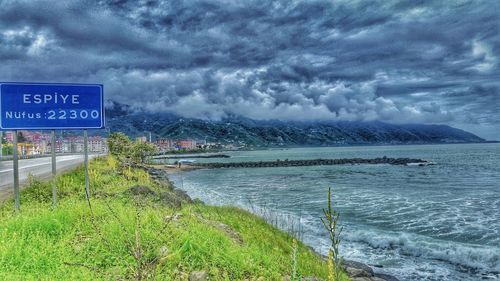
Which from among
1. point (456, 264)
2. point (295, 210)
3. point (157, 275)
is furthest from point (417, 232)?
point (157, 275)

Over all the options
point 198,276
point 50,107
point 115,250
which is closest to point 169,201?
point 50,107

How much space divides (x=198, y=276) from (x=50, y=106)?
7430 mm

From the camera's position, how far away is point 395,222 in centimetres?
2250

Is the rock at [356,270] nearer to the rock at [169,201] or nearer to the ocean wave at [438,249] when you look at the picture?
the ocean wave at [438,249]

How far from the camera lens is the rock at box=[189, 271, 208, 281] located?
20.3ft

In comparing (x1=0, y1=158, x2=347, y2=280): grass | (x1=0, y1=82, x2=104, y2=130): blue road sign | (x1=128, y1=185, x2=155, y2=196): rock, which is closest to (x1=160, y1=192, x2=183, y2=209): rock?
(x1=128, y1=185, x2=155, y2=196): rock

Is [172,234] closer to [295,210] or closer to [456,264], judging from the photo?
[456,264]

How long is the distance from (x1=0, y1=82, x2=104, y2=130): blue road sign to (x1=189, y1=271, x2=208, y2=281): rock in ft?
21.8

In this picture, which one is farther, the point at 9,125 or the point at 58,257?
the point at 9,125

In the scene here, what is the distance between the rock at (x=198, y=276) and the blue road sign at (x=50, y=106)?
666 centimetres

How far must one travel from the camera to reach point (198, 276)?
623 centimetres

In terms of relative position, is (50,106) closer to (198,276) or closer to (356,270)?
(198,276)

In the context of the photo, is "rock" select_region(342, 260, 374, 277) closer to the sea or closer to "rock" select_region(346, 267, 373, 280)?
"rock" select_region(346, 267, 373, 280)

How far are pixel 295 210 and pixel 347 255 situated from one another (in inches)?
413
